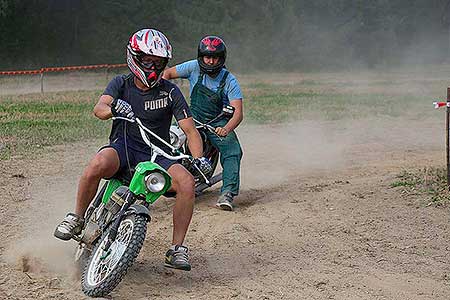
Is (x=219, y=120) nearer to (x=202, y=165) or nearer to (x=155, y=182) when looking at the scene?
(x=202, y=165)

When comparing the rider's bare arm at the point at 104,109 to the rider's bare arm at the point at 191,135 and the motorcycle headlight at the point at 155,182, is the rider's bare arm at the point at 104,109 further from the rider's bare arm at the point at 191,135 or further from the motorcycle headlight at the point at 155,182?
the motorcycle headlight at the point at 155,182

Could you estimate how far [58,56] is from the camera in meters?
41.5

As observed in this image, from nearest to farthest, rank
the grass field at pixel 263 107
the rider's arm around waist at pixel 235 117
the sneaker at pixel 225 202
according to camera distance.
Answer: the sneaker at pixel 225 202 < the rider's arm around waist at pixel 235 117 < the grass field at pixel 263 107

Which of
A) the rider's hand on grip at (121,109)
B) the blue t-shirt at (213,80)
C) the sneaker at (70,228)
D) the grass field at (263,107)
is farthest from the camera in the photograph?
the grass field at (263,107)

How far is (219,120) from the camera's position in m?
8.92

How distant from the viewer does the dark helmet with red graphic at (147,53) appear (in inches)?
238

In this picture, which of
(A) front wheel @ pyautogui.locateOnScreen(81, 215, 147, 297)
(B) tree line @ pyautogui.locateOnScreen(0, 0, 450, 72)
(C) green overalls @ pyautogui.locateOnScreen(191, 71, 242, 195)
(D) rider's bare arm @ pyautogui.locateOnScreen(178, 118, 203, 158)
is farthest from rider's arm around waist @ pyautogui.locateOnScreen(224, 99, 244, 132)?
(B) tree line @ pyautogui.locateOnScreen(0, 0, 450, 72)

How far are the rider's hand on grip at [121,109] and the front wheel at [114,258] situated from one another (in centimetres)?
81

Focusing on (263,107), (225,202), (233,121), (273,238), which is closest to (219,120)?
(233,121)

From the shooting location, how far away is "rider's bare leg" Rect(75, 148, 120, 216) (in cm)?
595

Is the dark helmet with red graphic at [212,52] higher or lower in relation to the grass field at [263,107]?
higher

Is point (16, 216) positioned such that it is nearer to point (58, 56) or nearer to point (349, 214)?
point (349, 214)

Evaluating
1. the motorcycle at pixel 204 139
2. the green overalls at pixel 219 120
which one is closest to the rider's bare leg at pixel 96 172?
Answer: the motorcycle at pixel 204 139

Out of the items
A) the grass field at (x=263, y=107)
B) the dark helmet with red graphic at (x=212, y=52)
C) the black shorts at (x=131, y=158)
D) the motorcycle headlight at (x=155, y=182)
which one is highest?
the dark helmet with red graphic at (x=212, y=52)
